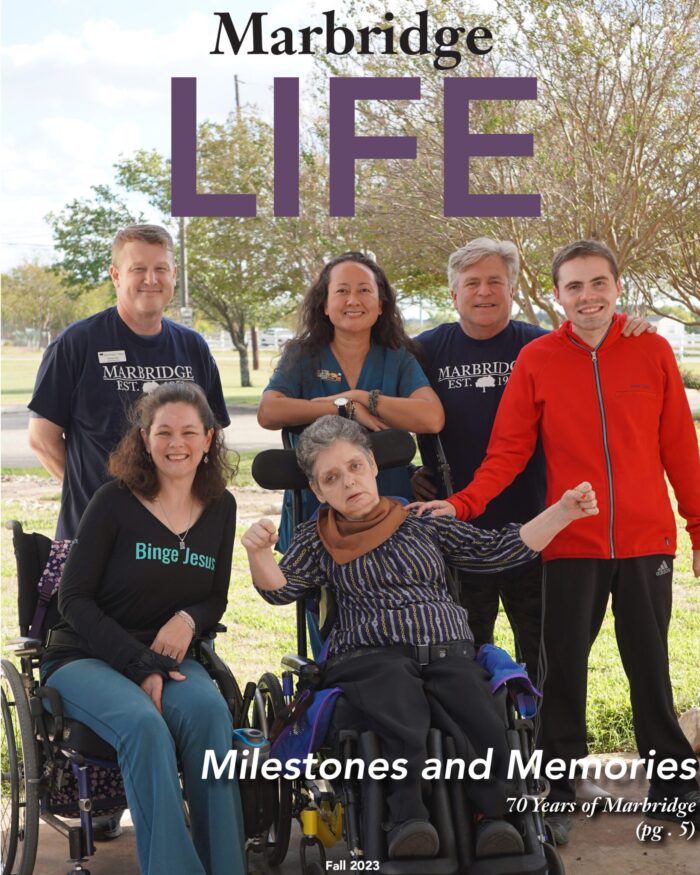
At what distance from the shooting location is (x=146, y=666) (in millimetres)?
2793

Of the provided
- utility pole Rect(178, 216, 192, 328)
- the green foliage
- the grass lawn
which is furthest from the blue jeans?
utility pole Rect(178, 216, 192, 328)

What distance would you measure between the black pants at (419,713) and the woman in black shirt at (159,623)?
15.2 inches

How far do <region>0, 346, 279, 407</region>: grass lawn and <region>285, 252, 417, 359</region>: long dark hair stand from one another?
11232 mm

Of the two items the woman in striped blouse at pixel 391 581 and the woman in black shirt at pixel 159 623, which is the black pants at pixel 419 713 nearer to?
the woman in striped blouse at pixel 391 581

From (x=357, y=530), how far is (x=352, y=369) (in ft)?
2.13

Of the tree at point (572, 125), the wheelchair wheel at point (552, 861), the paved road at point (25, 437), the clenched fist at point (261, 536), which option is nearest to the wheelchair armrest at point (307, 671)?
the clenched fist at point (261, 536)

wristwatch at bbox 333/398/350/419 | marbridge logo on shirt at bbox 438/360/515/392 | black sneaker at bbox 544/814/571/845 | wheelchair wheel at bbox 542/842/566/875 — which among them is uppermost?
marbridge logo on shirt at bbox 438/360/515/392

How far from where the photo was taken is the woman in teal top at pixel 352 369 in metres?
3.29

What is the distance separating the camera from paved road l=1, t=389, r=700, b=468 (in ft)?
44.5

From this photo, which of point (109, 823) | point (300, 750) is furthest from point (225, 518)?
point (109, 823)

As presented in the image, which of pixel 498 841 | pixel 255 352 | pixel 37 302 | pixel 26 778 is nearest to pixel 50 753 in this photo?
pixel 26 778

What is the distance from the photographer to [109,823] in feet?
10.8

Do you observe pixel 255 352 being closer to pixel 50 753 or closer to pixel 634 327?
pixel 634 327

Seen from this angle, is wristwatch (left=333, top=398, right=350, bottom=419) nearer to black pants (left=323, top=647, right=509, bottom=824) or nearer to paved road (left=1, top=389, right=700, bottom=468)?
black pants (left=323, top=647, right=509, bottom=824)
